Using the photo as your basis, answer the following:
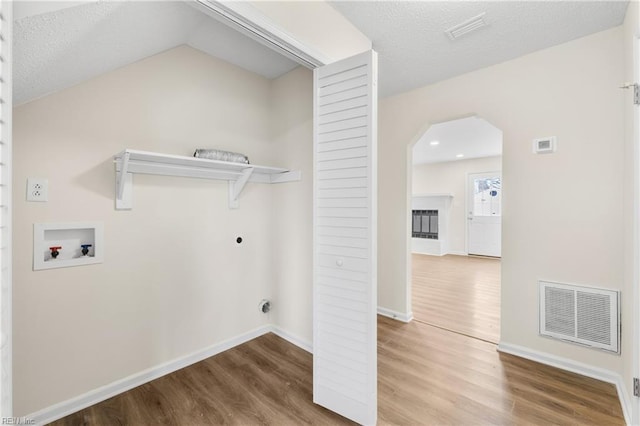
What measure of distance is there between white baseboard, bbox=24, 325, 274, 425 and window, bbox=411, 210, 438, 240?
5996 millimetres

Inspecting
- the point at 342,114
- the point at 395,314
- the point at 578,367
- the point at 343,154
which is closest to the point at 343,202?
the point at 343,154

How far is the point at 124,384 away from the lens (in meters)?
1.79

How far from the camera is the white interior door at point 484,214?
657cm

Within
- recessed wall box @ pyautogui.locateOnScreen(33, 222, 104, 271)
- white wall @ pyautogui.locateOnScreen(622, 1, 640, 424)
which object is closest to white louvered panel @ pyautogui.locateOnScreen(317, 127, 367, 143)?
white wall @ pyautogui.locateOnScreen(622, 1, 640, 424)

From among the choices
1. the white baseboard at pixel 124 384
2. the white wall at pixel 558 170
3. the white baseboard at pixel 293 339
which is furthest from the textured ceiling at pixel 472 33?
→ the white baseboard at pixel 124 384

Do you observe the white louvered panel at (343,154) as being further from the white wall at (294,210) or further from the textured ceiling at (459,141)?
the textured ceiling at (459,141)

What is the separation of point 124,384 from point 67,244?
100 cm

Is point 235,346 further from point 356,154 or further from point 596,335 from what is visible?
point 596,335

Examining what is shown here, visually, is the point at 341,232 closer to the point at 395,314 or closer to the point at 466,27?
the point at 466,27

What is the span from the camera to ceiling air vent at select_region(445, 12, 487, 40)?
1.79 m

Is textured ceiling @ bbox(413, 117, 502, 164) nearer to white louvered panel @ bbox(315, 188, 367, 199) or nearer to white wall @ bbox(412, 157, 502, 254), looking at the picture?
white wall @ bbox(412, 157, 502, 254)

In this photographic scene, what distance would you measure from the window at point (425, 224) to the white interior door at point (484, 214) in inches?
32.3

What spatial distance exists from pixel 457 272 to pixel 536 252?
311cm

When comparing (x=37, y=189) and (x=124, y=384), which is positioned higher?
(x=37, y=189)
